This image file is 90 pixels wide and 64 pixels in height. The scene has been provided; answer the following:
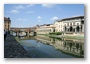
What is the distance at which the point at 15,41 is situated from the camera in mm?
3012

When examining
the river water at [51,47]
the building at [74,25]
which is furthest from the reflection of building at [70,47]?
the building at [74,25]

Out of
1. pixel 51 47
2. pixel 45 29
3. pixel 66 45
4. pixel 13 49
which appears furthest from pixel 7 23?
pixel 66 45

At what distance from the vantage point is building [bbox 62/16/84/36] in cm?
291

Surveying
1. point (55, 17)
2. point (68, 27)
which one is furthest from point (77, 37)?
point (55, 17)

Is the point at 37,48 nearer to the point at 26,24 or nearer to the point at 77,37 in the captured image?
the point at 26,24

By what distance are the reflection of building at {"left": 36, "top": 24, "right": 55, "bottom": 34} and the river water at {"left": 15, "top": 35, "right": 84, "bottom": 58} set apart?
3.3 inches

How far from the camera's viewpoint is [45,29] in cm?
307

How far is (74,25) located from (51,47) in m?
0.47

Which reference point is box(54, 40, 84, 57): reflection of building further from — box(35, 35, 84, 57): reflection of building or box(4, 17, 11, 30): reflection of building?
box(4, 17, 11, 30): reflection of building

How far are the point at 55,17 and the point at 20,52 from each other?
28.5 inches

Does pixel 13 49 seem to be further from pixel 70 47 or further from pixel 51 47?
pixel 70 47

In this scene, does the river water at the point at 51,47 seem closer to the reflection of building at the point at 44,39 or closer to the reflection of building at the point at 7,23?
the reflection of building at the point at 44,39

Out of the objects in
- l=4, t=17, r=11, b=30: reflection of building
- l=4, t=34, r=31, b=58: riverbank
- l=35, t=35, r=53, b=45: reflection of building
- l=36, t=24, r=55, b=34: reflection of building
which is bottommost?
l=4, t=34, r=31, b=58: riverbank

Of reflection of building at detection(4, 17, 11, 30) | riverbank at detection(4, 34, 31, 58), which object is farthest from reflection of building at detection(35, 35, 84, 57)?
reflection of building at detection(4, 17, 11, 30)
